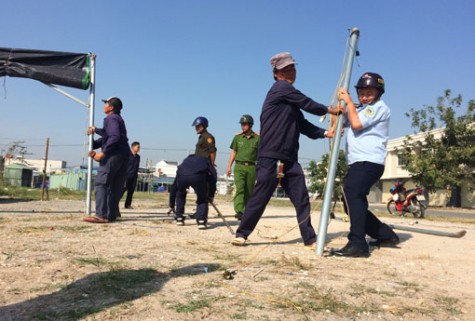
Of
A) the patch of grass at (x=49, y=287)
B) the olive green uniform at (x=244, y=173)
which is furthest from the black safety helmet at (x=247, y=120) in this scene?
the patch of grass at (x=49, y=287)

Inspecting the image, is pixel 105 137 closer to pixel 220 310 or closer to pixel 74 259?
pixel 74 259

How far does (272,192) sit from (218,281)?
5.69 ft

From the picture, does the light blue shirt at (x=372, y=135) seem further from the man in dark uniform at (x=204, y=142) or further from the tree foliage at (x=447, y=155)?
the tree foliage at (x=447, y=155)

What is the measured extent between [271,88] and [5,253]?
10.1ft

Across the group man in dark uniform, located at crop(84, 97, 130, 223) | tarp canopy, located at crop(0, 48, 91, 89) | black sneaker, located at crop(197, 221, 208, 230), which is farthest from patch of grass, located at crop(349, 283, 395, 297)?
tarp canopy, located at crop(0, 48, 91, 89)

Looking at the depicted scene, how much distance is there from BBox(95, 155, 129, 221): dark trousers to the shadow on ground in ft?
11.9

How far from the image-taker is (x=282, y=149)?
4227 millimetres

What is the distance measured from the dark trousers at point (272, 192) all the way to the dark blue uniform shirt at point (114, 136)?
3.05m

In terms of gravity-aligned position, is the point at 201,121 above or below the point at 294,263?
above

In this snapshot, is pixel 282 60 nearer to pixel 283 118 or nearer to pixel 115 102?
pixel 283 118

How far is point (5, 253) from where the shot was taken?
3396 millimetres

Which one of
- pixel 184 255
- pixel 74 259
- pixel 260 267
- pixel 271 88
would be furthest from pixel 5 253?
pixel 271 88

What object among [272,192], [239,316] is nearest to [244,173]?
[272,192]

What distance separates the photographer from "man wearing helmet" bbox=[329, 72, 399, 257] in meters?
3.90
